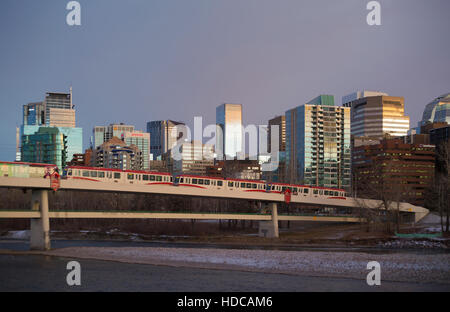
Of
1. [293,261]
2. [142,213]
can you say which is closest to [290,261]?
[293,261]

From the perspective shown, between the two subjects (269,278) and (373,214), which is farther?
(373,214)

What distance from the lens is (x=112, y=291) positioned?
3747 centimetres

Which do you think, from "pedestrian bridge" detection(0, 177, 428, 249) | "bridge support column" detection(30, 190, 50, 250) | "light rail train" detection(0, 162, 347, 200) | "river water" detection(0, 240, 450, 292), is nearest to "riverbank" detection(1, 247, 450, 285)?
"river water" detection(0, 240, 450, 292)

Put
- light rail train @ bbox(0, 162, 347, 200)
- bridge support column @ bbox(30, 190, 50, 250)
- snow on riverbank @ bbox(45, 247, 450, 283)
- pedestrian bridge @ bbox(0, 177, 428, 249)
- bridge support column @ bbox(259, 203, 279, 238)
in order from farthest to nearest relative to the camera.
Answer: bridge support column @ bbox(259, 203, 279, 238)
bridge support column @ bbox(30, 190, 50, 250)
pedestrian bridge @ bbox(0, 177, 428, 249)
light rail train @ bbox(0, 162, 347, 200)
snow on riverbank @ bbox(45, 247, 450, 283)

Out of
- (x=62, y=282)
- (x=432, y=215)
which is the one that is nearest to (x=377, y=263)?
(x=62, y=282)

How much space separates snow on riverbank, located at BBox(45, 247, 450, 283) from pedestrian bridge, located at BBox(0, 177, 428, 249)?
590 cm

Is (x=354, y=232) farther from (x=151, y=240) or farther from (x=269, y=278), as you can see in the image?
(x=269, y=278)

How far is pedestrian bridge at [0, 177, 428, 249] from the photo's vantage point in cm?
6881

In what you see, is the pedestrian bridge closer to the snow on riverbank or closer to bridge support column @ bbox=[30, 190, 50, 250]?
bridge support column @ bbox=[30, 190, 50, 250]

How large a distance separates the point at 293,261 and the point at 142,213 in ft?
111

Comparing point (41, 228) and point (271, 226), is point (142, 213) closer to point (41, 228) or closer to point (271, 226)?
point (41, 228)

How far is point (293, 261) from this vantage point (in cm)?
5325

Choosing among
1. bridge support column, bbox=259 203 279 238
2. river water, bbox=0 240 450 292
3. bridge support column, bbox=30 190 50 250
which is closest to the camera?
river water, bbox=0 240 450 292
